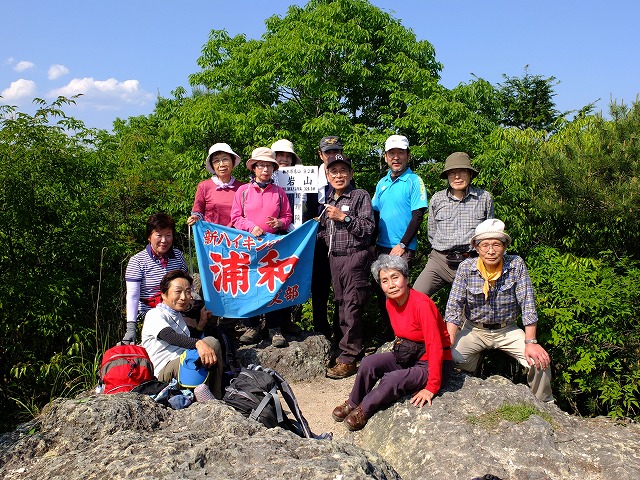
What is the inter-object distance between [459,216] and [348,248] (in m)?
1.11

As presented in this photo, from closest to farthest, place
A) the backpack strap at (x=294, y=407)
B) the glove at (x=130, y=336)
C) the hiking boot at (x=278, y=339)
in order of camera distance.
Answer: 1. the backpack strap at (x=294, y=407)
2. the glove at (x=130, y=336)
3. the hiking boot at (x=278, y=339)

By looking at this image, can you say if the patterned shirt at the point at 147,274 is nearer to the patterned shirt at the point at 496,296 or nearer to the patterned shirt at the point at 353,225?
the patterned shirt at the point at 353,225

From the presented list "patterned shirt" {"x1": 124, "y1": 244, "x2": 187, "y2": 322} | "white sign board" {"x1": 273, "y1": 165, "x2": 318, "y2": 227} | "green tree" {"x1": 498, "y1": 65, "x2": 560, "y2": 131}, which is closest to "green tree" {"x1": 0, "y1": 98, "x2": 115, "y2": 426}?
"patterned shirt" {"x1": 124, "y1": 244, "x2": 187, "y2": 322}

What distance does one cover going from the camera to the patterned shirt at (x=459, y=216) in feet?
17.6

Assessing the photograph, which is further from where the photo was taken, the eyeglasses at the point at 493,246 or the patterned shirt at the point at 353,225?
the patterned shirt at the point at 353,225

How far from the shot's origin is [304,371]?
580 cm

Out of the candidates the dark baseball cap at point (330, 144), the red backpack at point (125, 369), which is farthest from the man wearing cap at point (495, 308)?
the red backpack at point (125, 369)

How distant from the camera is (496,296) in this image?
4.79 m

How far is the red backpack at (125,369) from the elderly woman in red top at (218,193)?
2030mm

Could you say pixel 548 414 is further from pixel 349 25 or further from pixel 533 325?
pixel 349 25

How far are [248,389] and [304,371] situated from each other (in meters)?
1.83

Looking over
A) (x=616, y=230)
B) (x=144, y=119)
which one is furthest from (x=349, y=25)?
(x=144, y=119)

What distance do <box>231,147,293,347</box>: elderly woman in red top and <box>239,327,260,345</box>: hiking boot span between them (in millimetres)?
219

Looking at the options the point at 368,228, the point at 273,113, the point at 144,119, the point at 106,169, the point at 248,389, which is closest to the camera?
the point at 248,389
